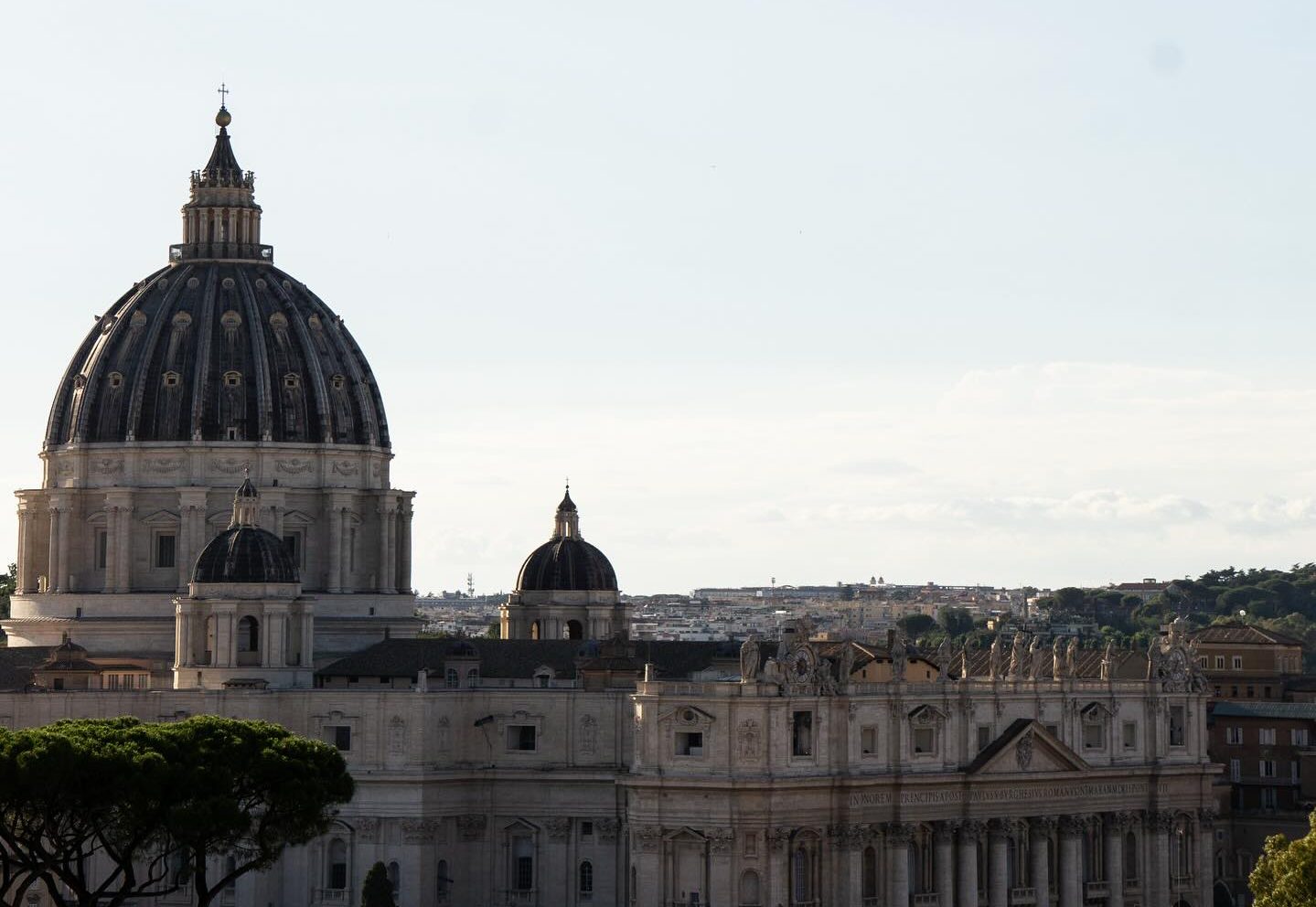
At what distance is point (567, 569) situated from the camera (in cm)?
17362

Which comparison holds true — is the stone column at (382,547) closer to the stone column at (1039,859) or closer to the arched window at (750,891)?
the arched window at (750,891)

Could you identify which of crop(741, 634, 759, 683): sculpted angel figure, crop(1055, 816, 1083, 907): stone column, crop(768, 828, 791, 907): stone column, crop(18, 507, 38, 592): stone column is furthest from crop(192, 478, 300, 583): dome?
crop(1055, 816, 1083, 907): stone column

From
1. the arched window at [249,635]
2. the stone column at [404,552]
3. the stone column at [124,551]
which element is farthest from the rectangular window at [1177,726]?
the stone column at [124,551]

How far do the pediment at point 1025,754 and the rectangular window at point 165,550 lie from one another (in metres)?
38.6

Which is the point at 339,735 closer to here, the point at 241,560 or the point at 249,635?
the point at 249,635

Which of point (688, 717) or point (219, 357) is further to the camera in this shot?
point (219, 357)

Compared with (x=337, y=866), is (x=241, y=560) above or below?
above

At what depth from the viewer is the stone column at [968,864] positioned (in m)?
156

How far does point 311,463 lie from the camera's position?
174m

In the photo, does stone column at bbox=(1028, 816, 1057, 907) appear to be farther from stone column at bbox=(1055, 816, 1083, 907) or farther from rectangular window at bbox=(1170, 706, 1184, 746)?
rectangular window at bbox=(1170, 706, 1184, 746)

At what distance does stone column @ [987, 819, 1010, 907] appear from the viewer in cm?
15775

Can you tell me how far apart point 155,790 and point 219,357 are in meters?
54.3

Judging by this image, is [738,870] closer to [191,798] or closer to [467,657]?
[467,657]

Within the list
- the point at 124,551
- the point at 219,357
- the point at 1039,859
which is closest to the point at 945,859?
the point at 1039,859
